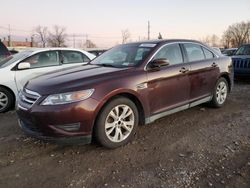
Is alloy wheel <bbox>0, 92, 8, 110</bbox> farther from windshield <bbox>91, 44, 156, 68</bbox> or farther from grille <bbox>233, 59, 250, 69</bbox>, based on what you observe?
grille <bbox>233, 59, 250, 69</bbox>

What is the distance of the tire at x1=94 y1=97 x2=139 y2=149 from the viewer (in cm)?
350

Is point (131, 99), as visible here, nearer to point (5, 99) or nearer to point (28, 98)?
point (28, 98)

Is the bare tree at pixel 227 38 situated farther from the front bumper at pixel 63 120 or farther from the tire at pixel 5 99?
the front bumper at pixel 63 120

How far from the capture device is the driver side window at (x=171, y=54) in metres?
4.41

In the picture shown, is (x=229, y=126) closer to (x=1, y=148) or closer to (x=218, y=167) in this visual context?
(x=218, y=167)

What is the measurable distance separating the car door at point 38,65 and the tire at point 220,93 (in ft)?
12.9

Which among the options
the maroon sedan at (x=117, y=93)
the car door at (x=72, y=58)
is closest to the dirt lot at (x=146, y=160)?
the maroon sedan at (x=117, y=93)

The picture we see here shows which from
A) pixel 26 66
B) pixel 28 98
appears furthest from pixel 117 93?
pixel 26 66

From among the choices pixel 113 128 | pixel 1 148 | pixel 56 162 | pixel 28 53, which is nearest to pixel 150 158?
pixel 113 128

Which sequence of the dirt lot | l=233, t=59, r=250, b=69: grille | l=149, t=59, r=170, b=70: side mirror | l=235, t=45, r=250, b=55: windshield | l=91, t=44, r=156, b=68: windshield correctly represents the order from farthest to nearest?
l=235, t=45, r=250, b=55: windshield
l=233, t=59, r=250, b=69: grille
l=91, t=44, r=156, b=68: windshield
l=149, t=59, r=170, b=70: side mirror
the dirt lot

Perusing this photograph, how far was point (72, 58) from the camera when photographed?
7.07 m

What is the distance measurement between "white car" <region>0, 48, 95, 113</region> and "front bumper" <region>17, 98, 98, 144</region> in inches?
113

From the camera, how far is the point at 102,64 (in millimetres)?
4609

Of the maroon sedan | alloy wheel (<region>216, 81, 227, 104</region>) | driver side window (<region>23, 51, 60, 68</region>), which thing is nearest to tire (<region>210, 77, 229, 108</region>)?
alloy wheel (<region>216, 81, 227, 104</region>)
